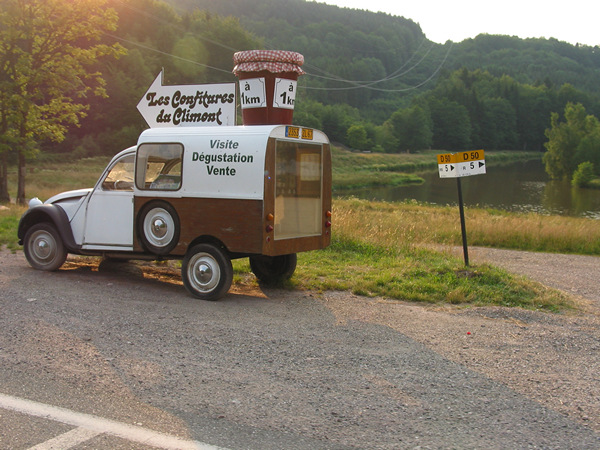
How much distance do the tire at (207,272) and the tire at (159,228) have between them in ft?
1.22

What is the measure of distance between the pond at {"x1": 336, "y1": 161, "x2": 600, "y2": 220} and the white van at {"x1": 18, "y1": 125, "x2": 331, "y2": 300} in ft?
116

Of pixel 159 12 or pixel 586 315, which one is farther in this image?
pixel 159 12

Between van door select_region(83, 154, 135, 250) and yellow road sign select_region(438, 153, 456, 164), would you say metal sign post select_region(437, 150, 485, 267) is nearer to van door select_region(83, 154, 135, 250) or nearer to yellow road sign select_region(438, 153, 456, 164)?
yellow road sign select_region(438, 153, 456, 164)

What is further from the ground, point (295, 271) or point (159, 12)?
point (159, 12)

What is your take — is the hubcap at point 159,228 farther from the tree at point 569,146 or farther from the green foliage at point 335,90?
the tree at point 569,146

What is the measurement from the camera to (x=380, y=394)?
4.84 meters

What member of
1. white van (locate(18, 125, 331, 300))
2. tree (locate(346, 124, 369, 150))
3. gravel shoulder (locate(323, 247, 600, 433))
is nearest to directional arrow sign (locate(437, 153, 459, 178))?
white van (locate(18, 125, 331, 300))

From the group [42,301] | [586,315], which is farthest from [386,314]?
[42,301]

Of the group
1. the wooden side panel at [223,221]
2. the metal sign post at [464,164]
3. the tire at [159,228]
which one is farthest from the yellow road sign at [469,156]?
the tire at [159,228]

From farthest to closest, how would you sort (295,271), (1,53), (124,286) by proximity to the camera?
(1,53) < (295,271) < (124,286)

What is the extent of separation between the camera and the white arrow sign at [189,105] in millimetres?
9438

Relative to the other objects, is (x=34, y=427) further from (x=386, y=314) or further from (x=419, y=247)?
(x=419, y=247)

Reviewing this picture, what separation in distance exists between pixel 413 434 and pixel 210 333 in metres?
2.93

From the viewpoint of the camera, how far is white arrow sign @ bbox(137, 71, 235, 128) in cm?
944
